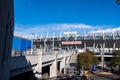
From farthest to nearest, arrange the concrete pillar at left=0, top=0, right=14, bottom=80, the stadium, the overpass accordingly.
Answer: the stadium
the overpass
the concrete pillar at left=0, top=0, right=14, bottom=80

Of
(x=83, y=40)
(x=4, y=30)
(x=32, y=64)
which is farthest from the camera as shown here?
(x=83, y=40)

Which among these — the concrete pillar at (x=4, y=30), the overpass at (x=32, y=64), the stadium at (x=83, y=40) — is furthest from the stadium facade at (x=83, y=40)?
the concrete pillar at (x=4, y=30)

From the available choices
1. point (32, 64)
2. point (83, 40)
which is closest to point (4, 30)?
point (32, 64)

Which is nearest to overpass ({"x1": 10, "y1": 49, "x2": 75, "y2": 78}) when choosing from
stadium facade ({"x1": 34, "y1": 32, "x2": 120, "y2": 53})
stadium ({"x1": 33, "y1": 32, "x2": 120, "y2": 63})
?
stadium ({"x1": 33, "y1": 32, "x2": 120, "y2": 63})

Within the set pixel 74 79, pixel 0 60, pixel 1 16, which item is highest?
pixel 1 16

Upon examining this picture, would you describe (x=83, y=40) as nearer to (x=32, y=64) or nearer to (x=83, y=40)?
(x=83, y=40)

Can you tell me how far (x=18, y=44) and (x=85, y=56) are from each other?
38.1 metres

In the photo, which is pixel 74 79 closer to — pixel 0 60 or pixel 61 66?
pixel 61 66

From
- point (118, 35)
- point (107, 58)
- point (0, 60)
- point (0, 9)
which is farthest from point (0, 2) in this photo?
point (118, 35)

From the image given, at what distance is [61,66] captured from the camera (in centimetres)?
7031

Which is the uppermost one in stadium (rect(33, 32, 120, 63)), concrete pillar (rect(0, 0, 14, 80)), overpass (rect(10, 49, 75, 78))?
stadium (rect(33, 32, 120, 63))

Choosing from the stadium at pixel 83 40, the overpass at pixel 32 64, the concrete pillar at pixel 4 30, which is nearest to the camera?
the concrete pillar at pixel 4 30

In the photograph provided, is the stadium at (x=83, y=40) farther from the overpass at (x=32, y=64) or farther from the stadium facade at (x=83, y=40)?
the overpass at (x=32, y=64)

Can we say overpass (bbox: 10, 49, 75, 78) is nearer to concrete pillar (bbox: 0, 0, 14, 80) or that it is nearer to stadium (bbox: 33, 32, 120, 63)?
concrete pillar (bbox: 0, 0, 14, 80)
